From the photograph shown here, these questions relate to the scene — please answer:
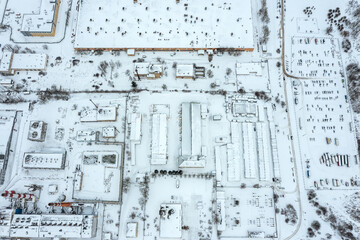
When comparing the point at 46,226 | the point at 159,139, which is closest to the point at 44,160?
the point at 46,226

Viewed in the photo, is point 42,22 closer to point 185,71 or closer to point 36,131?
point 36,131

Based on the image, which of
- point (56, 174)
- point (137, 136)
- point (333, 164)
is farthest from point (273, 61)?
point (56, 174)

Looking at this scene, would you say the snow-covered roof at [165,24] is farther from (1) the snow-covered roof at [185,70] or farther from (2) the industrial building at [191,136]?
(2) the industrial building at [191,136]

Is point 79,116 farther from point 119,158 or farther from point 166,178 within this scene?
point 166,178

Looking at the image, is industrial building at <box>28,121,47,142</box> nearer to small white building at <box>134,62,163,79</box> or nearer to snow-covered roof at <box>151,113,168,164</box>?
small white building at <box>134,62,163,79</box>

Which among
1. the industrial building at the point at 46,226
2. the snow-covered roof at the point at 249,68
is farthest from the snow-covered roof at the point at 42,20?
the snow-covered roof at the point at 249,68
